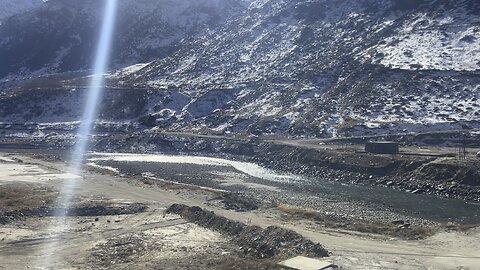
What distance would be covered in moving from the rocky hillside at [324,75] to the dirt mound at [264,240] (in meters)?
64.8

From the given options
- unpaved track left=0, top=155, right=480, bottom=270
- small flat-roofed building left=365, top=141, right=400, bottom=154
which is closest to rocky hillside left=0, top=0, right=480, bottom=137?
small flat-roofed building left=365, top=141, right=400, bottom=154

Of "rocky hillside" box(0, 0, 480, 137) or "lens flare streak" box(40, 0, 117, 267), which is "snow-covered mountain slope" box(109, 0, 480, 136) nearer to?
"rocky hillside" box(0, 0, 480, 137)

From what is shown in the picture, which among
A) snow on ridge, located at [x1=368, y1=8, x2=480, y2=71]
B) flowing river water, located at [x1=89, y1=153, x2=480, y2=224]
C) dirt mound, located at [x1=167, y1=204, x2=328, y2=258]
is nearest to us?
dirt mound, located at [x1=167, y1=204, x2=328, y2=258]

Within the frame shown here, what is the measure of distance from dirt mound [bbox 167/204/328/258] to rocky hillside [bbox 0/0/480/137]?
6481 cm

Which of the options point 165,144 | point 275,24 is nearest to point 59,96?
point 165,144

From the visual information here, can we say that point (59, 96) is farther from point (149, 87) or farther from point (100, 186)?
point (100, 186)

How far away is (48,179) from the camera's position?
65188 millimetres

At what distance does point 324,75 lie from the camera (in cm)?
13025

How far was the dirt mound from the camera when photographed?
95.8 feet

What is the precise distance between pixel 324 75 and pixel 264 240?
102 metres

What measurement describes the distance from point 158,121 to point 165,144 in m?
21.2

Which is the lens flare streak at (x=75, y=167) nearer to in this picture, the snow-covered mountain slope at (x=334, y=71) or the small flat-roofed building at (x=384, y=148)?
the snow-covered mountain slope at (x=334, y=71)

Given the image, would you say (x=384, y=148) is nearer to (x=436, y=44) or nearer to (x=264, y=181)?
(x=264, y=181)

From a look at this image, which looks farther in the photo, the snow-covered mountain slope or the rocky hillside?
the rocky hillside
